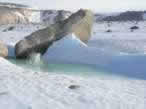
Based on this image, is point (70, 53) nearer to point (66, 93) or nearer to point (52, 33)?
point (52, 33)

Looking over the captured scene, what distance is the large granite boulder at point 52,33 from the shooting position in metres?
10.9

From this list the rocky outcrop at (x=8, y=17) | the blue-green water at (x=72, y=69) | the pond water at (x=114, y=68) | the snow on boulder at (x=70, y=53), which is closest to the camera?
the pond water at (x=114, y=68)

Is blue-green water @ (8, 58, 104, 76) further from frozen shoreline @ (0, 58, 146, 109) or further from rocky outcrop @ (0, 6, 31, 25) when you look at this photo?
rocky outcrop @ (0, 6, 31, 25)

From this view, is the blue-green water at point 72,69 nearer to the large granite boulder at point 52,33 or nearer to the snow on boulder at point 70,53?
the snow on boulder at point 70,53

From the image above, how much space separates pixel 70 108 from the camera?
3.91 meters

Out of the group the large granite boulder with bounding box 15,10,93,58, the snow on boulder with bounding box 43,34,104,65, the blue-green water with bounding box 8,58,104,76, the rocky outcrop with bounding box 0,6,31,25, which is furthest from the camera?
the rocky outcrop with bounding box 0,6,31,25

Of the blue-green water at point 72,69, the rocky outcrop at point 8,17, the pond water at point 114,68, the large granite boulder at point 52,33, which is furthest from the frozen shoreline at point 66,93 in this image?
the rocky outcrop at point 8,17

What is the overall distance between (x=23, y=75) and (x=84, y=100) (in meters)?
2.24

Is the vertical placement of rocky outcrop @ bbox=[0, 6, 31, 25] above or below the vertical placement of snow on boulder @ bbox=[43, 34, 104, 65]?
above

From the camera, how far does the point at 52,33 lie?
11219 millimetres

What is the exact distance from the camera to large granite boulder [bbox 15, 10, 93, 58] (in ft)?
35.8

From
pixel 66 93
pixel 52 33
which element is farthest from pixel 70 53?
pixel 66 93

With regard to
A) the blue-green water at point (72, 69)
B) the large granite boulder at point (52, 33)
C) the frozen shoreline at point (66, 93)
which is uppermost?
the large granite boulder at point (52, 33)

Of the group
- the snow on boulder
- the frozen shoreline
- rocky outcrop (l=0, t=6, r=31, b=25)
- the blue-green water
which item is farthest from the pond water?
rocky outcrop (l=0, t=6, r=31, b=25)
